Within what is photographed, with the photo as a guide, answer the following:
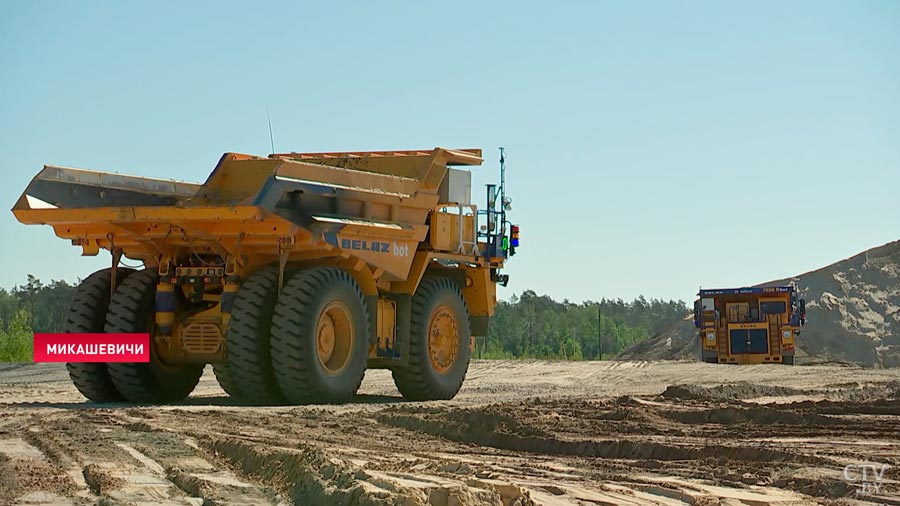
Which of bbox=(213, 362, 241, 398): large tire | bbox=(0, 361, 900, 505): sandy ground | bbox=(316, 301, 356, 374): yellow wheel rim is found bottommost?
bbox=(0, 361, 900, 505): sandy ground

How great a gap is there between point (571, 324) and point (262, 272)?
196 ft

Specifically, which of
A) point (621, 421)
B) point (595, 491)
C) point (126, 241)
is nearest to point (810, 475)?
point (595, 491)

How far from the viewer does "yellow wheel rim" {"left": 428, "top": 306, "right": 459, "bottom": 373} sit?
18.3 m

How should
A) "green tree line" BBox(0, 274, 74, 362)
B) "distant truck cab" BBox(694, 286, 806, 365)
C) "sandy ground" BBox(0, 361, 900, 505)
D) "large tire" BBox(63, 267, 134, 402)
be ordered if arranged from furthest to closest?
"green tree line" BBox(0, 274, 74, 362) < "distant truck cab" BBox(694, 286, 806, 365) < "large tire" BBox(63, 267, 134, 402) < "sandy ground" BBox(0, 361, 900, 505)

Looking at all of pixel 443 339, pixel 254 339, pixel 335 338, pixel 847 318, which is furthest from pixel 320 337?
pixel 847 318

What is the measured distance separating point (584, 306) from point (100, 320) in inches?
2792

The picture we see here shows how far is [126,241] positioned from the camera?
1631cm

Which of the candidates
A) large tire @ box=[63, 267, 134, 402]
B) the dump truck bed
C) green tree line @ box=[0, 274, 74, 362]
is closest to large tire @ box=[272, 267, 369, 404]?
the dump truck bed

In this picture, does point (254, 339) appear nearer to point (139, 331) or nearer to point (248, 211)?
point (248, 211)

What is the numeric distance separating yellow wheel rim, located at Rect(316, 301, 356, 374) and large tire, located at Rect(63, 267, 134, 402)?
2742 mm

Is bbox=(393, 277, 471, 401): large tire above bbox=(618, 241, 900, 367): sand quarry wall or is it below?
below

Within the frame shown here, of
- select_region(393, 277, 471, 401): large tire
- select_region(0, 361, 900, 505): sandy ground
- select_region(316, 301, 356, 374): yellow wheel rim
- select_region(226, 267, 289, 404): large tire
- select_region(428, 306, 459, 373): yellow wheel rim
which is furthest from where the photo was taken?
select_region(428, 306, 459, 373): yellow wheel rim

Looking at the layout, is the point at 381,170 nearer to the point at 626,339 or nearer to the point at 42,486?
the point at 42,486

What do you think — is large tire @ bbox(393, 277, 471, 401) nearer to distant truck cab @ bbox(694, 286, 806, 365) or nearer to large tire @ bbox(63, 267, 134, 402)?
large tire @ bbox(63, 267, 134, 402)
